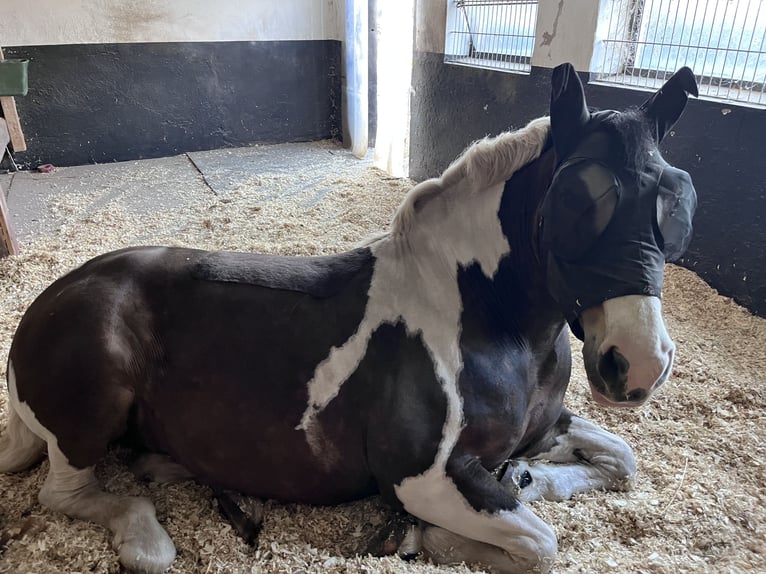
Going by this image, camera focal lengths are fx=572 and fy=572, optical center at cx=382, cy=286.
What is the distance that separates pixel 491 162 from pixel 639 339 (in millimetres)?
519

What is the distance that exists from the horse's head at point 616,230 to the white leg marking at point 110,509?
1.11m

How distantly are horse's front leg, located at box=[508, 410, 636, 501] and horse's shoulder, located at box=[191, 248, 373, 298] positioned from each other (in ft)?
2.37

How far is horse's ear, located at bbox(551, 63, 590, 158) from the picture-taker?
3.78 ft

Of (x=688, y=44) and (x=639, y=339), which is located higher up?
(x=688, y=44)

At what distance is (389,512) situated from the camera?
1.57 m

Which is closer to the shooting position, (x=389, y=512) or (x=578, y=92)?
(x=578, y=92)

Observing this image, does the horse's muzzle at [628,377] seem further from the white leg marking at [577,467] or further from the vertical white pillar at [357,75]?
the vertical white pillar at [357,75]

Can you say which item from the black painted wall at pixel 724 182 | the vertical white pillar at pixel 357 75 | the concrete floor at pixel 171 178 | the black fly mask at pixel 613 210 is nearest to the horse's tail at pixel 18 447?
the black fly mask at pixel 613 210

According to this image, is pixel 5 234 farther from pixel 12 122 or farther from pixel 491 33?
pixel 491 33

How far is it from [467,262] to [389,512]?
72cm

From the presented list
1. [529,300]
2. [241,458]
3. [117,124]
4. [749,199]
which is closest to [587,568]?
[529,300]

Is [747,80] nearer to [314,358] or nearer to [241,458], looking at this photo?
[314,358]

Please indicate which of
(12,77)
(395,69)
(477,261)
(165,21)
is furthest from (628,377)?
(165,21)

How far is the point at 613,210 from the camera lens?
1.10m
